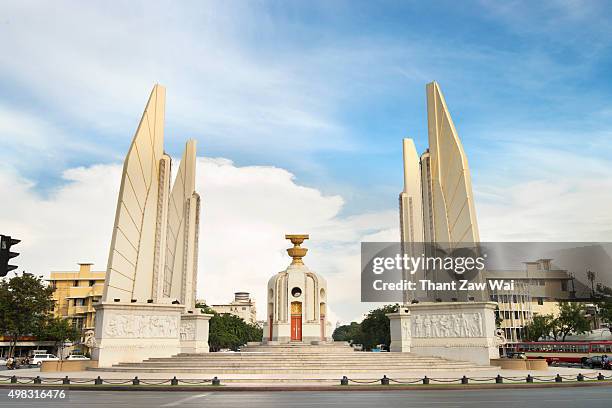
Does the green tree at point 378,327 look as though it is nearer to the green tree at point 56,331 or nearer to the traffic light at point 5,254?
the green tree at point 56,331

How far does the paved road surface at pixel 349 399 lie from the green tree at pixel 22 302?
28.1 m

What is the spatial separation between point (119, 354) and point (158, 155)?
11.4 meters

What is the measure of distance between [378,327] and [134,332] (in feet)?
138

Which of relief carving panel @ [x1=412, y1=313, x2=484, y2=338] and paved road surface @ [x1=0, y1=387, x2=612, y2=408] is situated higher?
relief carving panel @ [x1=412, y1=313, x2=484, y2=338]

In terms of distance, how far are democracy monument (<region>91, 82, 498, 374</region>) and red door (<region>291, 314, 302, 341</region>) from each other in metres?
0.07

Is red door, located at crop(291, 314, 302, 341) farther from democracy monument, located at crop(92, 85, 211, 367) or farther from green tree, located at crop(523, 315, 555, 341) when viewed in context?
green tree, located at crop(523, 315, 555, 341)

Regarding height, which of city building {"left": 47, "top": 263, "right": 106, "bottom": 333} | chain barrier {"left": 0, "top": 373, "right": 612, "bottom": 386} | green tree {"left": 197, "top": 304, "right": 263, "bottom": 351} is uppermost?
city building {"left": 47, "top": 263, "right": 106, "bottom": 333}

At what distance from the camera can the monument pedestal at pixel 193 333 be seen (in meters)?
31.9

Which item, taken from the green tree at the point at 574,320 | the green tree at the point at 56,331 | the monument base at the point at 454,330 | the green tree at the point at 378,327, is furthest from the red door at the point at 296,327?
the green tree at the point at 574,320

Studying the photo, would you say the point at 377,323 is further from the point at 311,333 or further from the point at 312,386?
the point at 312,386

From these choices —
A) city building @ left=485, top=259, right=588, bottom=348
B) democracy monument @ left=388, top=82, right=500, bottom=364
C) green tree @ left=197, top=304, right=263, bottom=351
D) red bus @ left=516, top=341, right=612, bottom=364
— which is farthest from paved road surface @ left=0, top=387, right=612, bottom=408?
city building @ left=485, top=259, right=588, bottom=348

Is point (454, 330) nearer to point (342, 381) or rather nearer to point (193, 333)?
point (342, 381)

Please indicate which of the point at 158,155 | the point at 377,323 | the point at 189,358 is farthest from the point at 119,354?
the point at 377,323

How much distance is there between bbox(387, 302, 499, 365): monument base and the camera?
85.8 ft
